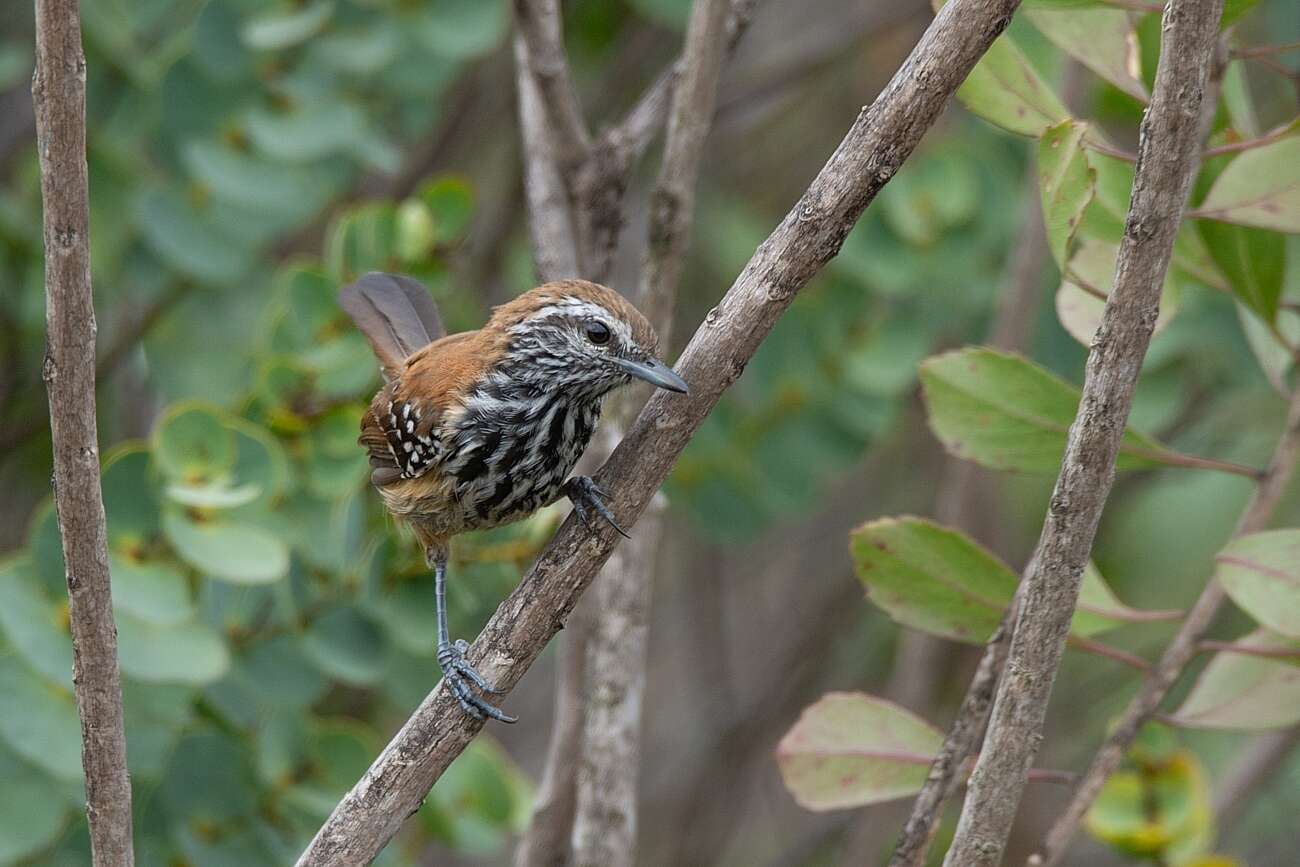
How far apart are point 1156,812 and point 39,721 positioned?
2.26 meters

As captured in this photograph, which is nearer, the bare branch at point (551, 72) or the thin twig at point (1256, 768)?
the bare branch at point (551, 72)

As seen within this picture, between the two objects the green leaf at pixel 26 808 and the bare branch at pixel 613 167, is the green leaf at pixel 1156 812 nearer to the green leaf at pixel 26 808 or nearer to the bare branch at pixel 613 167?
the bare branch at pixel 613 167

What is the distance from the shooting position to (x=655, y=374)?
2.20m

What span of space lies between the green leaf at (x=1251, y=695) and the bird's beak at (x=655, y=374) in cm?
104

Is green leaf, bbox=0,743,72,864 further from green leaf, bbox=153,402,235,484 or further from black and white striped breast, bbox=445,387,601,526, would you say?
black and white striped breast, bbox=445,387,601,526

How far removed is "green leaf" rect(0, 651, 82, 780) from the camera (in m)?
2.61

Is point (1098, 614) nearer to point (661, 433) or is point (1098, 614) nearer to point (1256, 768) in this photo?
point (661, 433)

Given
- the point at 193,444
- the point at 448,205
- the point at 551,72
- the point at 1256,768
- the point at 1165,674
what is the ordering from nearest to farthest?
the point at 1165,674 < the point at 551,72 < the point at 193,444 < the point at 448,205 < the point at 1256,768

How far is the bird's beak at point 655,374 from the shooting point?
192cm

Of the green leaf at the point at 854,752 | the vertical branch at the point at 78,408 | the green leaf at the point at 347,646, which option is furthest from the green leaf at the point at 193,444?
the green leaf at the point at 854,752

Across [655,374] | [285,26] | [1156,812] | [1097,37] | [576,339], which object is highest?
[285,26]

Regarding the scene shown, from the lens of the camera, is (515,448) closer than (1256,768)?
Yes

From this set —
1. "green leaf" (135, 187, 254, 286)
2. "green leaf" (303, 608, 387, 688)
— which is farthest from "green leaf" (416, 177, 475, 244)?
"green leaf" (303, 608, 387, 688)

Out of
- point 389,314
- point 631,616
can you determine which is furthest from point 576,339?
point 389,314
